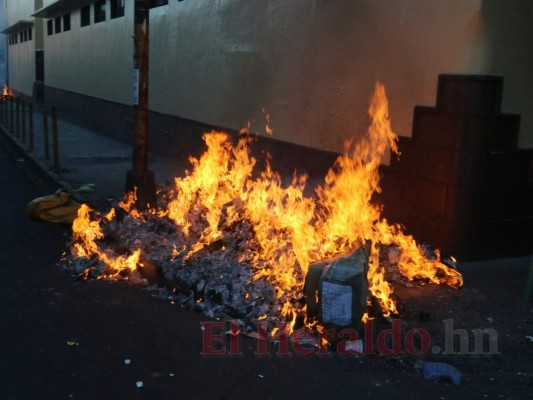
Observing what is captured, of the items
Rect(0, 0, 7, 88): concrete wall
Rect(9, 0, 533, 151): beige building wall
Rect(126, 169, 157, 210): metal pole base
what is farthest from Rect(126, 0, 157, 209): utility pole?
Rect(0, 0, 7, 88): concrete wall

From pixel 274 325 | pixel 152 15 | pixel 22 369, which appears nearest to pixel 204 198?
pixel 274 325

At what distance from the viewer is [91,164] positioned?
43.1ft

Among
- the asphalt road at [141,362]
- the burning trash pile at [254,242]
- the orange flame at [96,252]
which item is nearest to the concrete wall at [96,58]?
the burning trash pile at [254,242]

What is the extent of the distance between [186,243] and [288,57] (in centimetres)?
395

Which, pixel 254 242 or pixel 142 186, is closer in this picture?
pixel 254 242

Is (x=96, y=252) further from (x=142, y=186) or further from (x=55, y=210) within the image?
(x=55, y=210)

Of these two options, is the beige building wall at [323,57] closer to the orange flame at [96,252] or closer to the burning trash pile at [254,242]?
the burning trash pile at [254,242]

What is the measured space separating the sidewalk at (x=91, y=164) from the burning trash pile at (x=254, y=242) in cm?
239

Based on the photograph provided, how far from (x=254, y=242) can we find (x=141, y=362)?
2.05 meters

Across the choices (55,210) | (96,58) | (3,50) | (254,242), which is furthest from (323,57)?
(3,50)

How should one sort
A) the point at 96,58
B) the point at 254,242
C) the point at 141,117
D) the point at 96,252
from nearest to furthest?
the point at 254,242, the point at 96,252, the point at 141,117, the point at 96,58

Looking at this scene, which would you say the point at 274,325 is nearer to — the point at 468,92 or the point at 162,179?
the point at 468,92

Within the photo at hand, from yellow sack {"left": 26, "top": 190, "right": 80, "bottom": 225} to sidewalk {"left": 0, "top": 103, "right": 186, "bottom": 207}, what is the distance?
60 cm

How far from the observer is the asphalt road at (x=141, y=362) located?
3.93 m
